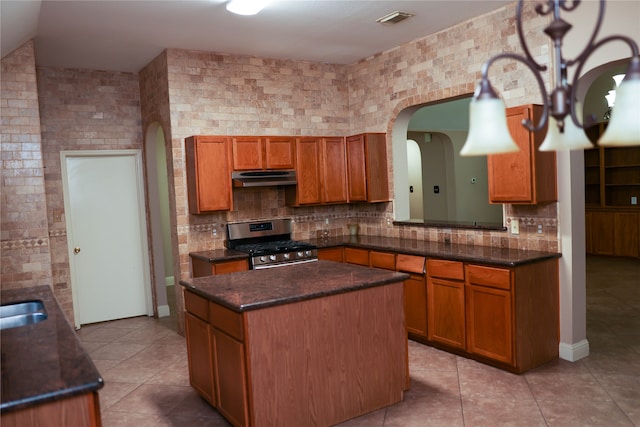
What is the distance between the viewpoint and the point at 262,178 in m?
5.45

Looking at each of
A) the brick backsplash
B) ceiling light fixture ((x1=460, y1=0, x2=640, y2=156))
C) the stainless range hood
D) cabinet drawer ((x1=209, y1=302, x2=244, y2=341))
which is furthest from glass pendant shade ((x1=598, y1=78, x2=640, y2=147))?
the stainless range hood

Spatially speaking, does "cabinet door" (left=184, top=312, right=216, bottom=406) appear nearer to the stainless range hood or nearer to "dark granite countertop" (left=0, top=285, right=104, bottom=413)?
"dark granite countertop" (left=0, top=285, right=104, bottom=413)

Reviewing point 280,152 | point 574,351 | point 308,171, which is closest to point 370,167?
point 308,171

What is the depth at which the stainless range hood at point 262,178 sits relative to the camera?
17.5ft

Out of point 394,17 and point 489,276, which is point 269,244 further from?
point 394,17

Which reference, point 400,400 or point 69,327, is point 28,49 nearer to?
point 69,327

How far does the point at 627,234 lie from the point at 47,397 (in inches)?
356

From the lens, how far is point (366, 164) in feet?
19.2

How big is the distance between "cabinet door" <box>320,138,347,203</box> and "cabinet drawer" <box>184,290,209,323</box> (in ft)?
8.54

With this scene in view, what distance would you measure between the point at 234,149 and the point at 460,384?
316 centimetres

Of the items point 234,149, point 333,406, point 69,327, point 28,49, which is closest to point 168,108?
point 234,149

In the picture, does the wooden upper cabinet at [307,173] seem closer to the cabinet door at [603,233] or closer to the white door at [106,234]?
the white door at [106,234]

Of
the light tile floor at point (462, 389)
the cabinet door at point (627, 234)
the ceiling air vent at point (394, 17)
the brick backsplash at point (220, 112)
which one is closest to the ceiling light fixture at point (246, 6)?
the ceiling air vent at point (394, 17)

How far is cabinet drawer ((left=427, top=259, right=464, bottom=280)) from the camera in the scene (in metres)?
4.28
